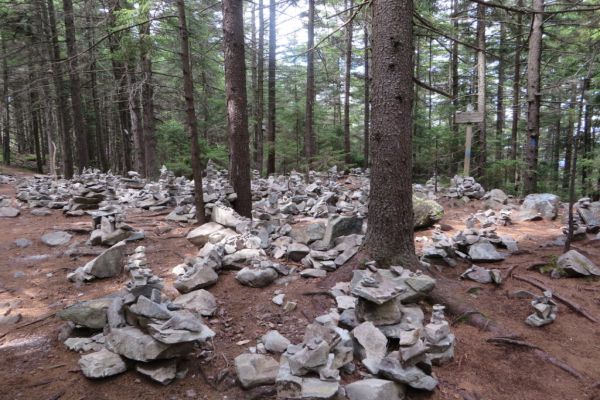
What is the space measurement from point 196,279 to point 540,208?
802cm

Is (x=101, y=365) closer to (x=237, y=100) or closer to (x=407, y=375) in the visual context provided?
(x=407, y=375)

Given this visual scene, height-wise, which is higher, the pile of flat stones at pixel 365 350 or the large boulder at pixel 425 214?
the large boulder at pixel 425 214

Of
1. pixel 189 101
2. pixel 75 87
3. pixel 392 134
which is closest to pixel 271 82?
pixel 75 87

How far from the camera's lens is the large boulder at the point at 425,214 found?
8016 mm

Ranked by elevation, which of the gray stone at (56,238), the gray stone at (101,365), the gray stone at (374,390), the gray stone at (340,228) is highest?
the gray stone at (340,228)

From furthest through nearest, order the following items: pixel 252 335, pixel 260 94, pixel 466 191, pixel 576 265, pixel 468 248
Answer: pixel 260 94 < pixel 466 191 < pixel 468 248 < pixel 576 265 < pixel 252 335

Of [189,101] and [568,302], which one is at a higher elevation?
[189,101]

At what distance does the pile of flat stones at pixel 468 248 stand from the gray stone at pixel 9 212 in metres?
9.63

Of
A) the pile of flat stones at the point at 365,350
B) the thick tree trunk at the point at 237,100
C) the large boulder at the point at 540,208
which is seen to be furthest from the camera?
the large boulder at the point at 540,208

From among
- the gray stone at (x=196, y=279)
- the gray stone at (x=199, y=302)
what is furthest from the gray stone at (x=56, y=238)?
the gray stone at (x=199, y=302)

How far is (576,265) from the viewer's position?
536cm

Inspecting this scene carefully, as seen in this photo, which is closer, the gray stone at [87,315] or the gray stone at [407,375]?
the gray stone at [407,375]

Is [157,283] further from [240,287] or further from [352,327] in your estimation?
[352,327]

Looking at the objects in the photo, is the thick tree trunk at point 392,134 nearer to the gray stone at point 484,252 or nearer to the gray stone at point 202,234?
the gray stone at point 484,252
